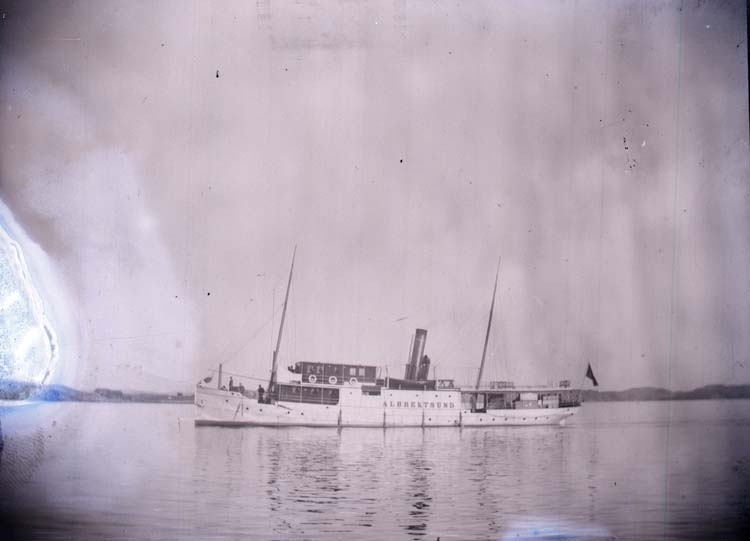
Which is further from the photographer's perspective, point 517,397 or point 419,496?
point 517,397

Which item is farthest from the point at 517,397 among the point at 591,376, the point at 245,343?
the point at 245,343

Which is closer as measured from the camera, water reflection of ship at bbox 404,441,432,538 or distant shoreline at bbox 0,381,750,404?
water reflection of ship at bbox 404,441,432,538

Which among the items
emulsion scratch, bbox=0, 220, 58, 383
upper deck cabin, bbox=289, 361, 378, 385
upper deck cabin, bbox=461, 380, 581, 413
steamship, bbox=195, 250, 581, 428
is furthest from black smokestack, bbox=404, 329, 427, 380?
emulsion scratch, bbox=0, 220, 58, 383

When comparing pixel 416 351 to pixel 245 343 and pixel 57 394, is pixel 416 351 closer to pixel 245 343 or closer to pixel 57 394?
pixel 245 343

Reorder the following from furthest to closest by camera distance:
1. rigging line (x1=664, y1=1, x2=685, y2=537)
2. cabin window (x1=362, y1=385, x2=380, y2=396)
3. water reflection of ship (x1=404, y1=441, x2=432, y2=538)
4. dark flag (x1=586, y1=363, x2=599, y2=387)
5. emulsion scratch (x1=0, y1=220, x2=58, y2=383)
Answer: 1. cabin window (x1=362, y1=385, x2=380, y2=396)
2. dark flag (x1=586, y1=363, x2=599, y2=387)
3. rigging line (x1=664, y1=1, x2=685, y2=537)
4. emulsion scratch (x1=0, y1=220, x2=58, y2=383)
5. water reflection of ship (x1=404, y1=441, x2=432, y2=538)

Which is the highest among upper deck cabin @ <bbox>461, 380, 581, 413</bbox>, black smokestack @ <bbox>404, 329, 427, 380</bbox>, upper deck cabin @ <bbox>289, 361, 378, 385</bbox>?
black smokestack @ <bbox>404, 329, 427, 380</bbox>

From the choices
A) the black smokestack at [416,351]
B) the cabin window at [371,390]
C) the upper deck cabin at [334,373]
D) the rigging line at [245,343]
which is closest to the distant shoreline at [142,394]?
the rigging line at [245,343]

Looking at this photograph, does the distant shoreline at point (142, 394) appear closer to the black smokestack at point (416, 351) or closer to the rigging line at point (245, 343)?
the rigging line at point (245, 343)

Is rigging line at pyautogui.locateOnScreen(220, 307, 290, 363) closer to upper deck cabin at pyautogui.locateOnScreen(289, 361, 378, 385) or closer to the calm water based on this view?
upper deck cabin at pyautogui.locateOnScreen(289, 361, 378, 385)
